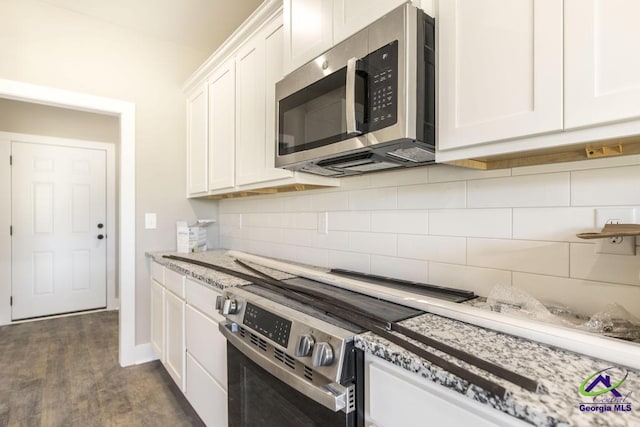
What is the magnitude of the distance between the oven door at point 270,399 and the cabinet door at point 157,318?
4.11ft

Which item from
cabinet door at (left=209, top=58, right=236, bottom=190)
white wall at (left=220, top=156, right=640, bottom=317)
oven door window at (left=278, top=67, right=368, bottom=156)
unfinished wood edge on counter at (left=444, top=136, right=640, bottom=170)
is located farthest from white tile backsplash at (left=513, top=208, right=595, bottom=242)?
cabinet door at (left=209, top=58, right=236, bottom=190)

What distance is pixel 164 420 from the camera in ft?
6.45

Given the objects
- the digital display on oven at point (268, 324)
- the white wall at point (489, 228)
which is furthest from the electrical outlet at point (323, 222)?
the digital display on oven at point (268, 324)

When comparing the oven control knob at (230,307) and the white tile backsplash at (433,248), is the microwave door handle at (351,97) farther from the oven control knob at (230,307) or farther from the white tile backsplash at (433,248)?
the oven control knob at (230,307)

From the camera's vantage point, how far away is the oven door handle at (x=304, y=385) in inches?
33.2

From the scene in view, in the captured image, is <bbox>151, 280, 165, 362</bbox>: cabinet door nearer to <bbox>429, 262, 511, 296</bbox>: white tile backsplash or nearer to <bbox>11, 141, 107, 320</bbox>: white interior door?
<bbox>429, 262, 511, 296</bbox>: white tile backsplash

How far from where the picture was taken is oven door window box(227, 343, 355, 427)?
0.93 m

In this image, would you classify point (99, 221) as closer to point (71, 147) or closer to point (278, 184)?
point (71, 147)

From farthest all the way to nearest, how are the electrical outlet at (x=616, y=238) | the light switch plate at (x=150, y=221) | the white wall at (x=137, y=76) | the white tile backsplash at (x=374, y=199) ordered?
1. the light switch plate at (x=150, y=221)
2. the white wall at (x=137, y=76)
3. the white tile backsplash at (x=374, y=199)
4. the electrical outlet at (x=616, y=238)

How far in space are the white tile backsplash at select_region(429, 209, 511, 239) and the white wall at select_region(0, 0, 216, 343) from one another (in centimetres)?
229

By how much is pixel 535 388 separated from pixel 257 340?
2.85ft

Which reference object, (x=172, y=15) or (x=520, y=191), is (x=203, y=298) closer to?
(x=520, y=191)

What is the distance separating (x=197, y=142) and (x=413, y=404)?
253 cm

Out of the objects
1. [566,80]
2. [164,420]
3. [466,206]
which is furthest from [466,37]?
[164,420]
